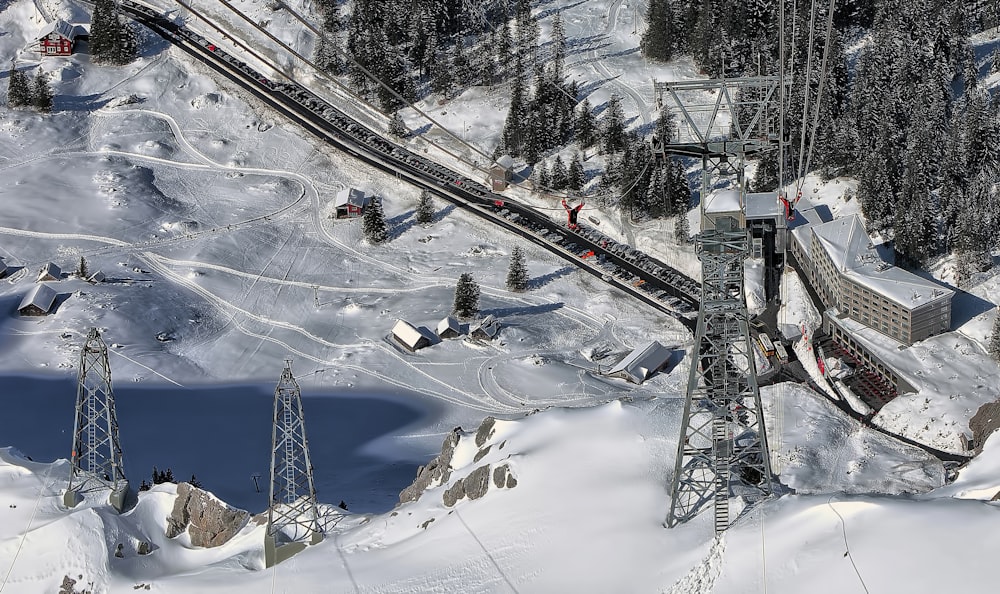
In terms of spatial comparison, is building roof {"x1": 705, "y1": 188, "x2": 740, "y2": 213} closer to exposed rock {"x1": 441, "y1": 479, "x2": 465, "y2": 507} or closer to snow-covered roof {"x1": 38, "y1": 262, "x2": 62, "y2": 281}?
exposed rock {"x1": 441, "y1": 479, "x2": 465, "y2": 507}

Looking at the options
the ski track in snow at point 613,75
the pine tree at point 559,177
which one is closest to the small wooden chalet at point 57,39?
the ski track in snow at point 613,75

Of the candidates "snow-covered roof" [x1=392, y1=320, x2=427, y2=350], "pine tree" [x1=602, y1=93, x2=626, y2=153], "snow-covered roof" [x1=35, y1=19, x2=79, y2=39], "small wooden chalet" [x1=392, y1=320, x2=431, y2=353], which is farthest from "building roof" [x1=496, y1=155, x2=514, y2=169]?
"snow-covered roof" [x1=35, y1=19, x2=79, y2=39]

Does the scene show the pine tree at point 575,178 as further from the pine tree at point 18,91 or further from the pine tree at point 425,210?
the pine tree at point 18,91

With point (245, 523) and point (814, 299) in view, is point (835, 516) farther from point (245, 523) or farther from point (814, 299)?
point (814, 299)

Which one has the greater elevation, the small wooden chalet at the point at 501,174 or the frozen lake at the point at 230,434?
the small wooden chalet at the point at 501,174

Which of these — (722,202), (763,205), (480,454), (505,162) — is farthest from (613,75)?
(722,202)

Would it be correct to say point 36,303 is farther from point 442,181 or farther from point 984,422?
A: point 984,422

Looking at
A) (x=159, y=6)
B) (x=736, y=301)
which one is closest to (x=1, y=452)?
(x=736, y=301)
